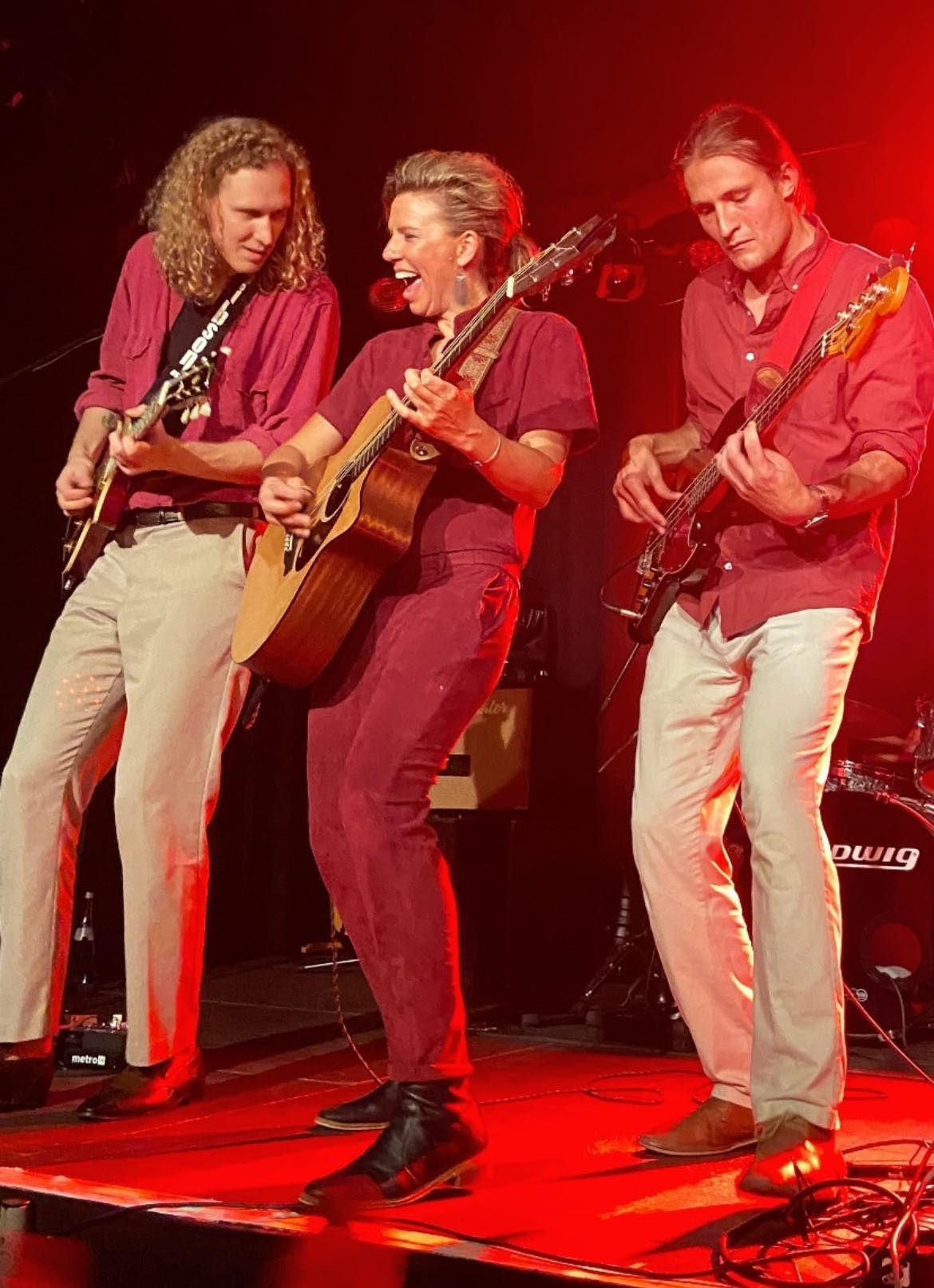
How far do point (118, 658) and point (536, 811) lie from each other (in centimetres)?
274

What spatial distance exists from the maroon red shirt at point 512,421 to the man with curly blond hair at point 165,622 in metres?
0.75

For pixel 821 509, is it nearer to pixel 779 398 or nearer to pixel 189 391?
pixel 779 398

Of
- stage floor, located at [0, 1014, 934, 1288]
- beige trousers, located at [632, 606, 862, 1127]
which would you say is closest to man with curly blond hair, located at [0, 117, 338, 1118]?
stage floor, located at [0, 1014, 934, 1288]

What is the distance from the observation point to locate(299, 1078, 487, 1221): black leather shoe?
2771mm

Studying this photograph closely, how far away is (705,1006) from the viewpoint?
3.38 meters

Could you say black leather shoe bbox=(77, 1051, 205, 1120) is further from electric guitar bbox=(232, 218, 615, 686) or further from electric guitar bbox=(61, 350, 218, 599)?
electric guitar bbox=(61, 350, 218, 599)

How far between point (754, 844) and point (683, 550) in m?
0.69

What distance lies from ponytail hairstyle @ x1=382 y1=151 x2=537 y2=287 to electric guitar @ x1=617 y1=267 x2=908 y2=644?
61 centimetres

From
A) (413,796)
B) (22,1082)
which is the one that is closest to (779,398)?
(413,796)

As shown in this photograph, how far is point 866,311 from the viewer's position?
306cm

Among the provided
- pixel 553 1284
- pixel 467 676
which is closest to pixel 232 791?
pixel 467 676

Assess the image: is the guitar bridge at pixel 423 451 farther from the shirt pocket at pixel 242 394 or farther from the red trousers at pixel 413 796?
the shirt pocket at pixel 242 394

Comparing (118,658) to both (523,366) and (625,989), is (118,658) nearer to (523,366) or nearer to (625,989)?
(523,366)

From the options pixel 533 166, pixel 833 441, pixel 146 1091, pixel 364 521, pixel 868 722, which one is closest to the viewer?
pixel 364 521
